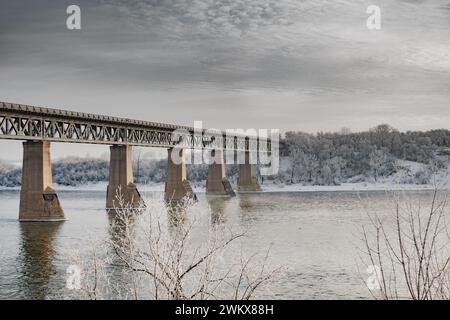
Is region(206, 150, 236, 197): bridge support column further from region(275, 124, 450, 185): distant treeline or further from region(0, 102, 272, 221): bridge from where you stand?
region(275, 124, 450, 185): distant treeline

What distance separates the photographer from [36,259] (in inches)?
1145

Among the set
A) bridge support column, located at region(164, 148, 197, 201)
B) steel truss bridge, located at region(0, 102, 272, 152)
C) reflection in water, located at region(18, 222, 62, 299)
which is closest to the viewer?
reflection in water, located at region(18, 222, 62, 299)

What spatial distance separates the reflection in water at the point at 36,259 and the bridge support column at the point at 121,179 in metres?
19.6

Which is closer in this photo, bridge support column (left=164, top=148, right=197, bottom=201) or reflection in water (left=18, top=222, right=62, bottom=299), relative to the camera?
reflection in water (left=18, top=222, right=62, bottom=299)

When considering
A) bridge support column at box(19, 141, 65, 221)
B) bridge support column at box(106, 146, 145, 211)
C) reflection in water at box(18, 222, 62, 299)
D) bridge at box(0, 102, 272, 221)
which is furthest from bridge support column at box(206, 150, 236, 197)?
reflection in water at box(18, 222, 62, 299)

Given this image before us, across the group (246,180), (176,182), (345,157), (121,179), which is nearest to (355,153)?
(345,157)

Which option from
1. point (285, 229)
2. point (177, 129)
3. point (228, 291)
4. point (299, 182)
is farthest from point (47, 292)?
point (299, 182)

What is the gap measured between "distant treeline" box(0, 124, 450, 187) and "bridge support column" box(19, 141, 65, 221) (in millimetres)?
87560

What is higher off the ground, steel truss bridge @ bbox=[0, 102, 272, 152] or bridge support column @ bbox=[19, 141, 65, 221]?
steel truss bridge @ bbox=[0, 102, 272, 152]

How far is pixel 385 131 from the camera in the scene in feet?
492

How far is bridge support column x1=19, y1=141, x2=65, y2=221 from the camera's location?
169 ft
